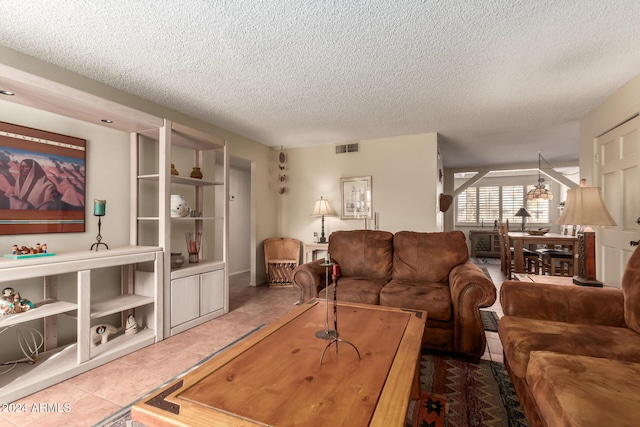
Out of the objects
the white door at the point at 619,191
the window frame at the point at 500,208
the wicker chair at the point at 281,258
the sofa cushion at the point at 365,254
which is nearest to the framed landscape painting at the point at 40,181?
the sofa cushion at the point at 365,254

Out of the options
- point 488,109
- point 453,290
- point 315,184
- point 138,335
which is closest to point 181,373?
point 138,335

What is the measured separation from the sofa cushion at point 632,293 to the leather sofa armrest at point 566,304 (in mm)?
53

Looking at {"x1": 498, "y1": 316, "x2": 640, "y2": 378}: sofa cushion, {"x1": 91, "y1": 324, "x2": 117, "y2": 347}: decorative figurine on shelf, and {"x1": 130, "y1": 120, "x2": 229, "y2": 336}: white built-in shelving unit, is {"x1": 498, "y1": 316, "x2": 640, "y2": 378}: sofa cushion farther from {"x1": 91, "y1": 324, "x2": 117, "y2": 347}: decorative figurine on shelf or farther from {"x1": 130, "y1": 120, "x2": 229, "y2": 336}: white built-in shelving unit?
{"x1": 91, "y1": 324, "x2": 117, "y2": 347}: decorative figurine on shelf

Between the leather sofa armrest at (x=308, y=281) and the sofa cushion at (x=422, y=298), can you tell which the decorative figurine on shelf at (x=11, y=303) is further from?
the sofa cushion at (x=422, y=298)

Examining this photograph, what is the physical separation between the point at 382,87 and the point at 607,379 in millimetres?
2536

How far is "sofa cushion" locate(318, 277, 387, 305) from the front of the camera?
254 cm

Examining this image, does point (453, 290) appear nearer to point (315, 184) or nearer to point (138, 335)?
point (138, 335)

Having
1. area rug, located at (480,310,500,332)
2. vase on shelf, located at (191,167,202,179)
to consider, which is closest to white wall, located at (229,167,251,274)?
vase on shelf, located at (191,167,202,179)

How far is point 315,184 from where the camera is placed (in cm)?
509

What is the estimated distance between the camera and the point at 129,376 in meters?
2.07

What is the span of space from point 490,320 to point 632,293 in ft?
5.41

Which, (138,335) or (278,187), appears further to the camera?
(278,187)

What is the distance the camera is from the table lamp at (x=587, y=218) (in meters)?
2.05

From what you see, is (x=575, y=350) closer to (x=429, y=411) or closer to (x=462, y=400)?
(x=462, y=400)
